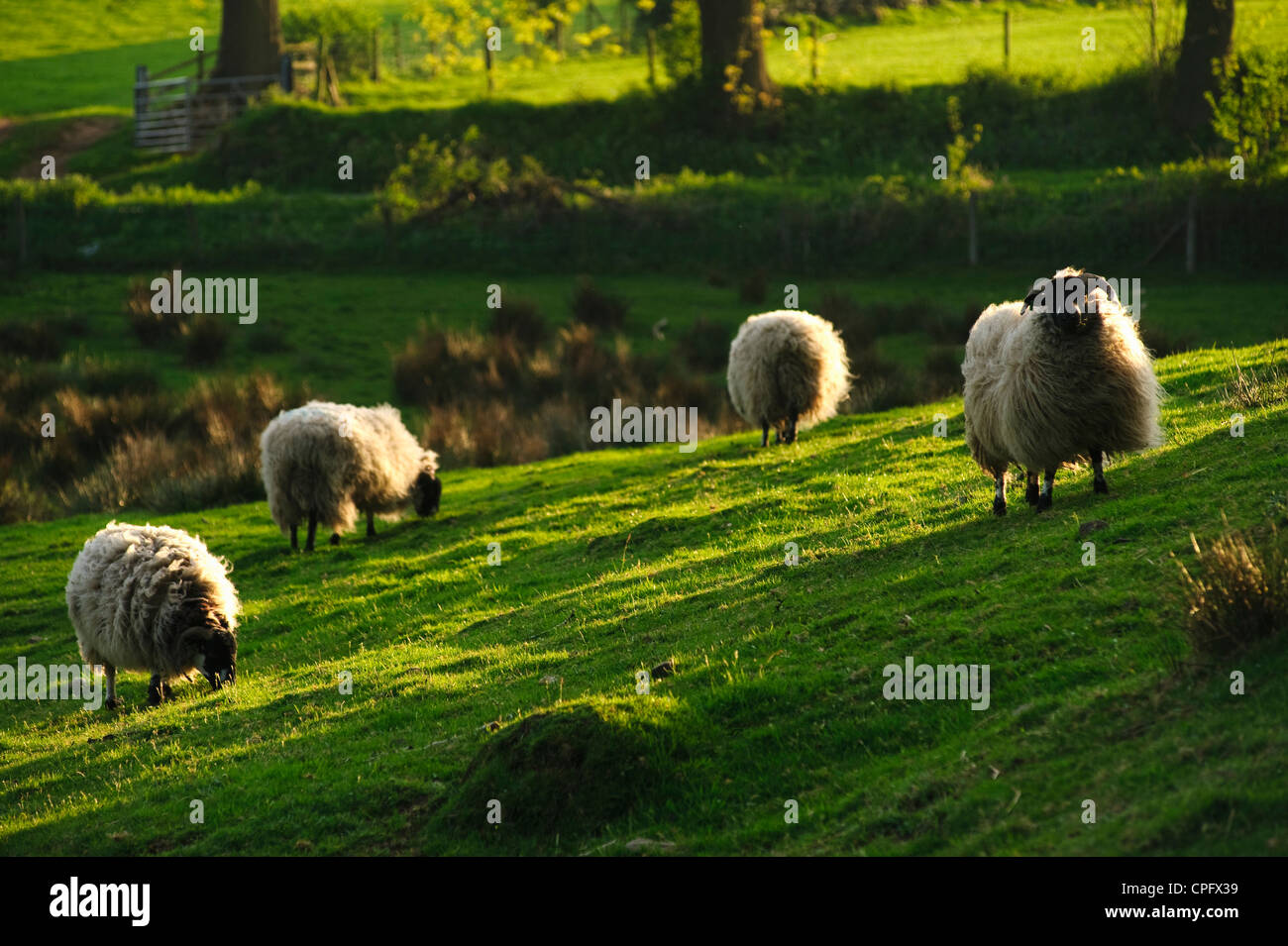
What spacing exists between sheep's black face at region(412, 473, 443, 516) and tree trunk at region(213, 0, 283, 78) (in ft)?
110

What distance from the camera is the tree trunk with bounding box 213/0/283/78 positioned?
47281 mm

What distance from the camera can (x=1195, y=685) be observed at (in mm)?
6934

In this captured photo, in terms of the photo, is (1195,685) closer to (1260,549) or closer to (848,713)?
(1260,549)

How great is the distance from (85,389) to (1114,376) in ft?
79.5

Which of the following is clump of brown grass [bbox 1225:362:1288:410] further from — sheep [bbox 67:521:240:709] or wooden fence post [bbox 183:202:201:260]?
wooden fence post [bbox 183:202:201:260]

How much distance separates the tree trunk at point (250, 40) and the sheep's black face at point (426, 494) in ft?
110

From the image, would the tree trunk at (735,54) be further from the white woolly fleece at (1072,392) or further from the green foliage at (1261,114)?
the white woolly fleece at (1072,392)

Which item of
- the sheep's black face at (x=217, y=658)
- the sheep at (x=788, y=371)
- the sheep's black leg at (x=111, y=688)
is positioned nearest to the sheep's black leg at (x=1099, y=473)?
the sheep at (x=788, y=371)

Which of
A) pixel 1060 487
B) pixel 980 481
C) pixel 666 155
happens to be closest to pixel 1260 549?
pixel 1060 487

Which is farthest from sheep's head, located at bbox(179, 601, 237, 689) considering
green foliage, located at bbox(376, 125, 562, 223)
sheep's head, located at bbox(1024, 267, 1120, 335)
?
green foliage, located at bbox(376, 125, 562, 223)

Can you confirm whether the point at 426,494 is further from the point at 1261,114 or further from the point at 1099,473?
the point at 1261,114

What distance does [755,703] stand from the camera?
28.0 ft

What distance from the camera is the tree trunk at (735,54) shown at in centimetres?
4228

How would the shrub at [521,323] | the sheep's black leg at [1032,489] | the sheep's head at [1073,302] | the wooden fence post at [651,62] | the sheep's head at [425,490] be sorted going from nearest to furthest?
the sheep's head at [1073,302] < the sheep's black leg at [1032,489] < the sheep's head at [425,490] < the shrub at [521,323] < the wooden fence post at [651,62]
